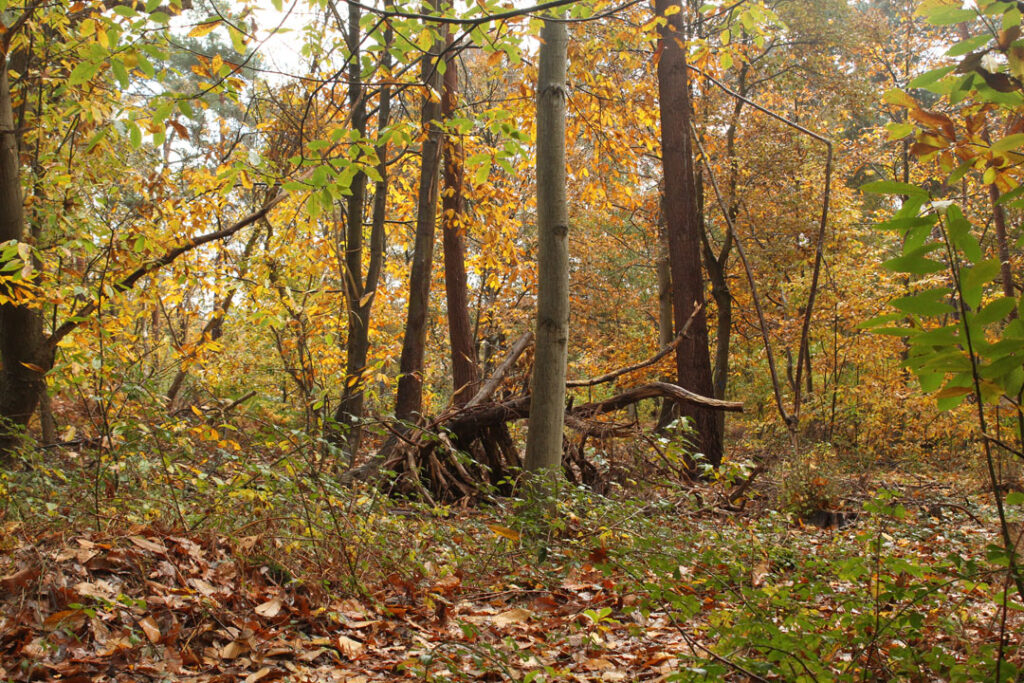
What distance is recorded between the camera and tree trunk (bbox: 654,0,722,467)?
909 centimetres

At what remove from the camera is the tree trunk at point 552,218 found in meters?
4.73

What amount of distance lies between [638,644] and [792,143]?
13226 millimetres

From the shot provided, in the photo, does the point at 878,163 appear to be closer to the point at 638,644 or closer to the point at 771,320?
the point at 771,320

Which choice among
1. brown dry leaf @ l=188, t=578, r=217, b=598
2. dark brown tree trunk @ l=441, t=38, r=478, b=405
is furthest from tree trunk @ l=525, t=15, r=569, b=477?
dark brown tree trunk @ l=441, t=38, r=478, b=405

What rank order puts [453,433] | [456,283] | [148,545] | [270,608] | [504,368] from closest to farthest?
[270,608], [148,545], [453,433], [504,368], [456,283]

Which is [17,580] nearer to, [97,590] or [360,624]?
[97,590]

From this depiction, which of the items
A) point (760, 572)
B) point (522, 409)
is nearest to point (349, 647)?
point (760, 572)

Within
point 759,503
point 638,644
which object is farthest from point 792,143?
point 638,644

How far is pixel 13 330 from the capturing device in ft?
16.3

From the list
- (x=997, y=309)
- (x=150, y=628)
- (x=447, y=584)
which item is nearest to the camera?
(x=997, y=309)

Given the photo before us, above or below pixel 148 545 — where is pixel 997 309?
above

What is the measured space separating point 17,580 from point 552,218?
3532mm

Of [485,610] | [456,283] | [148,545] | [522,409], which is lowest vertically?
[485,610]

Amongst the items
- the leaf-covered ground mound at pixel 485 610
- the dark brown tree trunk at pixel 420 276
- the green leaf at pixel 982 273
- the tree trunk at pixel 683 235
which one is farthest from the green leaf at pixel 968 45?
the tree trunk at pixel 683 235
